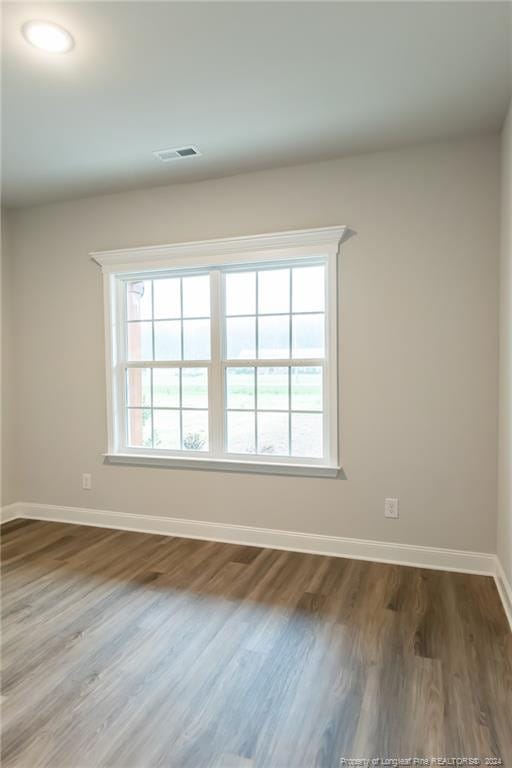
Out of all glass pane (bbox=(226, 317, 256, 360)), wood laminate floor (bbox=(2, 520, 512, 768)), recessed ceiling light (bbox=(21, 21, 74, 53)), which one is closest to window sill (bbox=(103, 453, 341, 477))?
→ wood laminate floor (bbox=(2, 520, 512, 768))

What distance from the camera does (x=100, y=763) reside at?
1.46 meters

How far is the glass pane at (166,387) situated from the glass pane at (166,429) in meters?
0.07

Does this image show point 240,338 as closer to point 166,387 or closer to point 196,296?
point 196,296

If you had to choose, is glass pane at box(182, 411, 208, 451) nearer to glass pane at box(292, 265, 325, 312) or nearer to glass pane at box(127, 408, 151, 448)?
glass pane at box(127, 408, 151, 448)

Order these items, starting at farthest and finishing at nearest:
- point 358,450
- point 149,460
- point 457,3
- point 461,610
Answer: point 149,460, point 358,450, point 461,610, point 457,3

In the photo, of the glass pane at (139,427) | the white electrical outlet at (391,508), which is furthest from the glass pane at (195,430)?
the white electrical outlet at (391,508)

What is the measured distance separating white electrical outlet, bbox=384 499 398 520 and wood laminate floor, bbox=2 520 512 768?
0.34 metres

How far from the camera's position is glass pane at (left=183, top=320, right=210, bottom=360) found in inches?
137

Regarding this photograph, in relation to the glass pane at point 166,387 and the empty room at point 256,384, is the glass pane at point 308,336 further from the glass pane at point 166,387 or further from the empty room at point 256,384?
the glass pane at point 166,387

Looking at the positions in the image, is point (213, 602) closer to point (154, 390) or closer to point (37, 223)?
point (154, 390)

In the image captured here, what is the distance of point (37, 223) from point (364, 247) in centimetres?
283

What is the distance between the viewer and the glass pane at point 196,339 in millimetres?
3471

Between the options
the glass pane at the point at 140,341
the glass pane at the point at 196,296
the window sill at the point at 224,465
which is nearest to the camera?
the window sill at the point at 224,465

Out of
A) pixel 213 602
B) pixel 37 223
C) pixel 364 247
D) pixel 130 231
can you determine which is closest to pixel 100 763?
pixel 213 602
